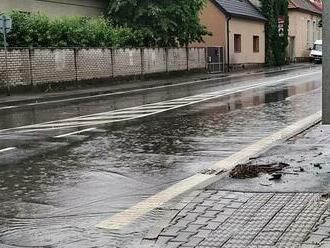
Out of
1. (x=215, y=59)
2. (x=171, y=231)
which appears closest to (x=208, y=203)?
(x=171, y=231)

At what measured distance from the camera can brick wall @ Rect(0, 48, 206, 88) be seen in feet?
79.9

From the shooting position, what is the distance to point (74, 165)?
8617 mm

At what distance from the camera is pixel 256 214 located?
18.5ft

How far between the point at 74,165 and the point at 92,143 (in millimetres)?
2023

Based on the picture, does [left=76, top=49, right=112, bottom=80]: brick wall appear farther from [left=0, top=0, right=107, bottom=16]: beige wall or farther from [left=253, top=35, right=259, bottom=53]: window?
[left=253, top=35, right=259, bottom=53]: window

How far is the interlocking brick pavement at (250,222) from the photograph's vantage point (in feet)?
16.1

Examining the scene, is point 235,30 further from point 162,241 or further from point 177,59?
point 162,241

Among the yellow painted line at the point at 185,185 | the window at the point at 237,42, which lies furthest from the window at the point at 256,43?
the yellow painted line at the point at 185,185

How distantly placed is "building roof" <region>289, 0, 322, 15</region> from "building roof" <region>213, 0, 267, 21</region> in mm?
8635

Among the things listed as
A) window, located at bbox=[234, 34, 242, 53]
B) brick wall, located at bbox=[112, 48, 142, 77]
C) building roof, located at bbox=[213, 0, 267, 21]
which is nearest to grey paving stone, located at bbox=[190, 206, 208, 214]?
brick wall, located at bbox=[112, 48, 142, 77]

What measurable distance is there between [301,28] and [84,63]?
38071 mm

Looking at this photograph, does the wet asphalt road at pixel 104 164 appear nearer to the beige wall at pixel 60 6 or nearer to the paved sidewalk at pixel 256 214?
the paved sidewalk at pixel 256 214

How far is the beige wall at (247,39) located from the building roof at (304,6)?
885 cm

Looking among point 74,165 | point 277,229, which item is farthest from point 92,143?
point 277,229
